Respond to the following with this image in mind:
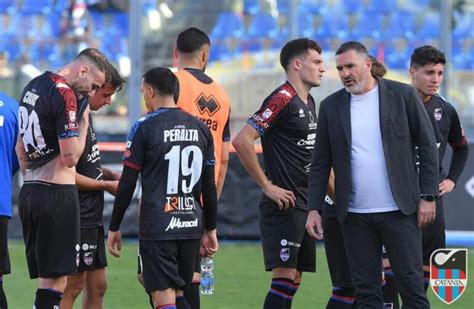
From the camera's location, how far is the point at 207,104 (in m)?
8.50

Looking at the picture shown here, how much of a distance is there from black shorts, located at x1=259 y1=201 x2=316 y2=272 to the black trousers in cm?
108

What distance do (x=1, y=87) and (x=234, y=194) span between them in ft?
20.9

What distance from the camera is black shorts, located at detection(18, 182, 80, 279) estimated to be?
8.12 meters

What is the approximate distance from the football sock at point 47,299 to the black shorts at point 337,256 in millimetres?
2196

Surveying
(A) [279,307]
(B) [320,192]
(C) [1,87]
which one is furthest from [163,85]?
(C) [1,87]

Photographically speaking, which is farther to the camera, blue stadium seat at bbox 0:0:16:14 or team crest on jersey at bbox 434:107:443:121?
blue stadium seat at bbox 0:0:16:14

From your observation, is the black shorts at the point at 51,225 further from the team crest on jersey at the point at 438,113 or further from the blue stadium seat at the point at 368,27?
the blue stadium seat at the point at 368,27

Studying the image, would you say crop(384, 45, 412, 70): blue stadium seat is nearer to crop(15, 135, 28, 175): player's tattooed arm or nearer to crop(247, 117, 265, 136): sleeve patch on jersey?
crop(247, 117, 265, 136): sleeve patch on jersey

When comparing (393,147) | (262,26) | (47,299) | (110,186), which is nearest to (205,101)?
(110,186)

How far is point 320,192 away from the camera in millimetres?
8023

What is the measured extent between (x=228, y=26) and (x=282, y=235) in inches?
487

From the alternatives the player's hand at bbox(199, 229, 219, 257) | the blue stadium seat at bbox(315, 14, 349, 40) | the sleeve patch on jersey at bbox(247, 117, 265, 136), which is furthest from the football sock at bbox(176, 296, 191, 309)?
the blue stadium seat at bbox(315, 14, 349, 40)

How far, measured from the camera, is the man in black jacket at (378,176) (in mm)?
7762

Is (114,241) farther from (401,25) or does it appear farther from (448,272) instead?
(401,25)
